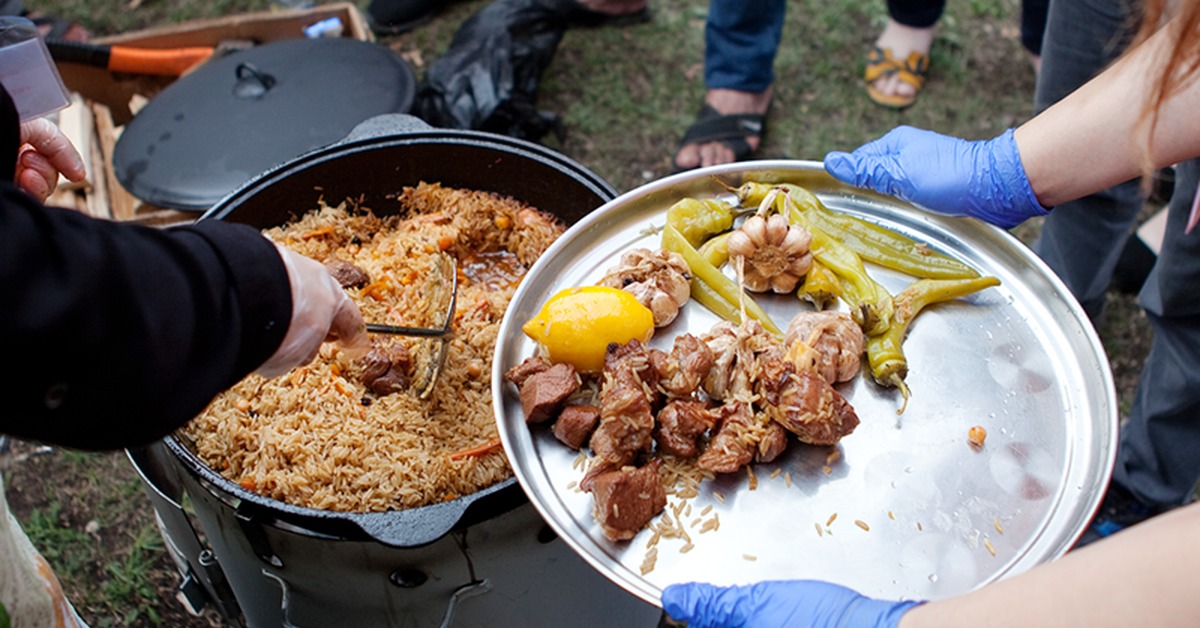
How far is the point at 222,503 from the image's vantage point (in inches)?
101

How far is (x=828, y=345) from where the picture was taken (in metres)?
2.38

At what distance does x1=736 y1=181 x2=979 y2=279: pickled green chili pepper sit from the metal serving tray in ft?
0.23

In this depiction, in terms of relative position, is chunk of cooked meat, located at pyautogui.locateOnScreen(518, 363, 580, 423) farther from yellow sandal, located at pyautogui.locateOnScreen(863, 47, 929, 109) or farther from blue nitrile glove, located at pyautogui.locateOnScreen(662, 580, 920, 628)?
yellow sandal, located at pyautogui.locateOnScreen(863, 47, 929, 109)

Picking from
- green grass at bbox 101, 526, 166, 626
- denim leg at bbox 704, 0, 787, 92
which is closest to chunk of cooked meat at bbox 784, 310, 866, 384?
green grass at bbox 101, 526, 166, 626

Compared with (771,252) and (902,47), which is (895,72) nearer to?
(902,47)

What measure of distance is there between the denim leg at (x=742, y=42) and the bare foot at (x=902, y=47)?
0.92 metres

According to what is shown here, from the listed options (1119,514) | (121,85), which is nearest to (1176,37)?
(1119,514)

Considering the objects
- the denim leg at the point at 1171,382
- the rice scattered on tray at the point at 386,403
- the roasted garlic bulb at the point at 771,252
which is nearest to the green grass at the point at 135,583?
the rice scattered on tray at the point at 386,403

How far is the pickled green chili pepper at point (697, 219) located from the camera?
2.77 m

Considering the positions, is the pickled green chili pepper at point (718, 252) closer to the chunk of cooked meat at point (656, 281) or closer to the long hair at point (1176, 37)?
the chunk of cooked meat at point (656, 281)

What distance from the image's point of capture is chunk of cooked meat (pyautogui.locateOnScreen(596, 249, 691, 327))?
2.53 meters

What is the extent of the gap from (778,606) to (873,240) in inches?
52.6

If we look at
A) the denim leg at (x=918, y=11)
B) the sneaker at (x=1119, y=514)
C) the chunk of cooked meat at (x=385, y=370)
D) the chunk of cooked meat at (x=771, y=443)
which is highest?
the chunk of cooked meat at (x=771, y=443)

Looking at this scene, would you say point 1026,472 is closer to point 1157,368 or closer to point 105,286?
point 1157,368
